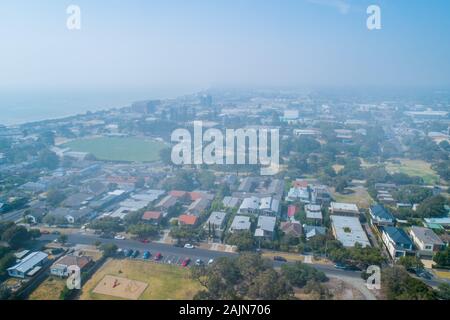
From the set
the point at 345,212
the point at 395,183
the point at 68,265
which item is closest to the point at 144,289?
the point at 68,265

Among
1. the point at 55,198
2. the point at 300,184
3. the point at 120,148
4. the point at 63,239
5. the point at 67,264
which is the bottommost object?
the point at 67,264

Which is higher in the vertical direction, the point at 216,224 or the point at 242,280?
the point at 216,224

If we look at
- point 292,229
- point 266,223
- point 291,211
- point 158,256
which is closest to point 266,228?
point 266,223

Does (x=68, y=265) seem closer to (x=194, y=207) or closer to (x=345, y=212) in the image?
(x=194, y=207)

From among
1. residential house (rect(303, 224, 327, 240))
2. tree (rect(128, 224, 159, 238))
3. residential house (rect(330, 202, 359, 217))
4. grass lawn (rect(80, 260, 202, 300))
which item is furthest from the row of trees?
residential house (rect(330, 202, 359, 217))

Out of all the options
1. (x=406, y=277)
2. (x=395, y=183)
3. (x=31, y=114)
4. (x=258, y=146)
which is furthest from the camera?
(x=31, y=114)

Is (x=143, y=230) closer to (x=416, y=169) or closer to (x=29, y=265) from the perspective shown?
(x=29, y=265)

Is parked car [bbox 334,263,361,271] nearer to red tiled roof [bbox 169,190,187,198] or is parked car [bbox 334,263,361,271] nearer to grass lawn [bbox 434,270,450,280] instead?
grass lawn [bbox 434,270,450,280]
